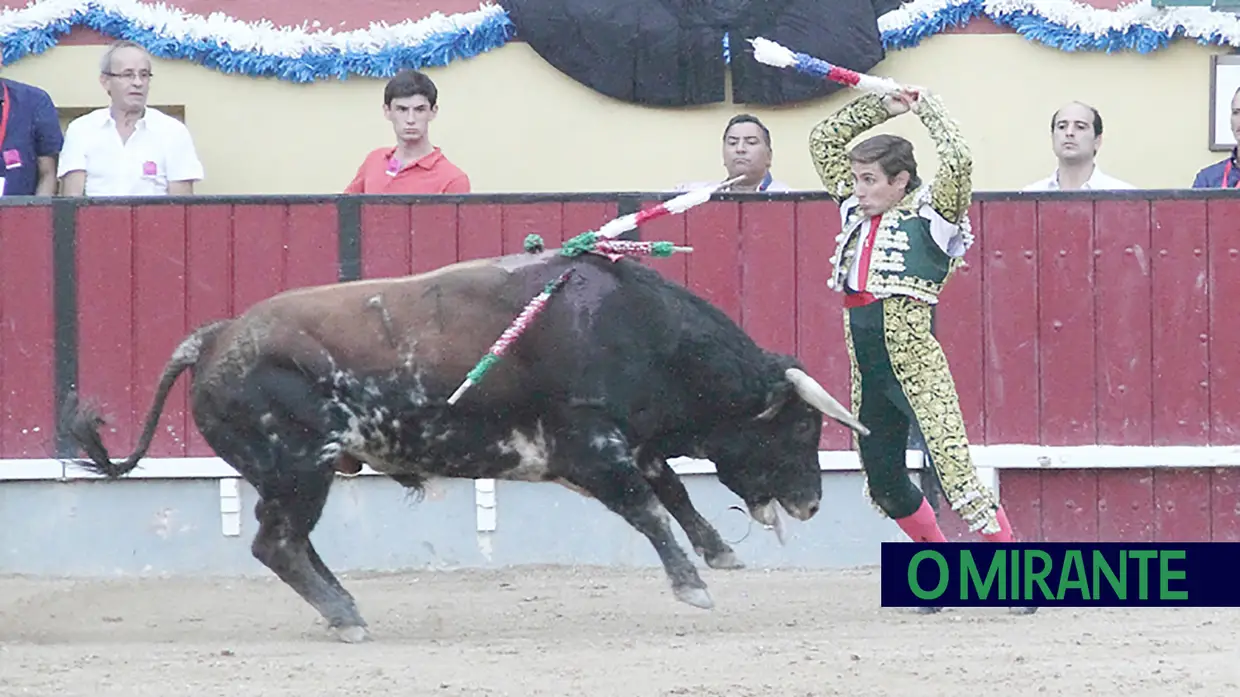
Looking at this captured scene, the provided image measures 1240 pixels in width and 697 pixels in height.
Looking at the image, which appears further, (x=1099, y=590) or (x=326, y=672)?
(x=1099, y=590)

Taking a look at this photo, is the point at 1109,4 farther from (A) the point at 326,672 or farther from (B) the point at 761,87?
(A) the point at 326,672

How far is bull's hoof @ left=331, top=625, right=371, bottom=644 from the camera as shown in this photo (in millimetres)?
6523

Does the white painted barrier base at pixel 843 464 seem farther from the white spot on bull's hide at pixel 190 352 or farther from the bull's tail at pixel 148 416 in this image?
the white spot on bull's hide at pixel 190 352

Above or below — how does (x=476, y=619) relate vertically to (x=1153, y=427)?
below

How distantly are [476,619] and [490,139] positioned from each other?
2.60 meters

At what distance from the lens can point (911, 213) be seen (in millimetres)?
6703

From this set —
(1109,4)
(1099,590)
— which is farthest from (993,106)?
(1099,590)

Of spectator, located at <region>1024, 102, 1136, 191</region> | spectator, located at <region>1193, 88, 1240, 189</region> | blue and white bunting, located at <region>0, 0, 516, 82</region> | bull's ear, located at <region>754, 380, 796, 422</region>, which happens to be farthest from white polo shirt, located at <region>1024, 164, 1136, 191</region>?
blue and white bunting, located at <region>0, 0, 516, 82</region>

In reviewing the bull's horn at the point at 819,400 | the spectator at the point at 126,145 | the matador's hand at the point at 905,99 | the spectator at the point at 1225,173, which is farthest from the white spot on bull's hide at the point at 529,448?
the spectator at the point at 1225,173

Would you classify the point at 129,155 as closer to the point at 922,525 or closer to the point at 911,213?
the point at 911,213

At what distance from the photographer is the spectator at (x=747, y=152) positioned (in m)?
8.30

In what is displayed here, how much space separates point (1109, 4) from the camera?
898cm

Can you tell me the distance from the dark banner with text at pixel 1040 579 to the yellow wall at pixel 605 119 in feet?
6.51

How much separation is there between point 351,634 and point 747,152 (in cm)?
258
